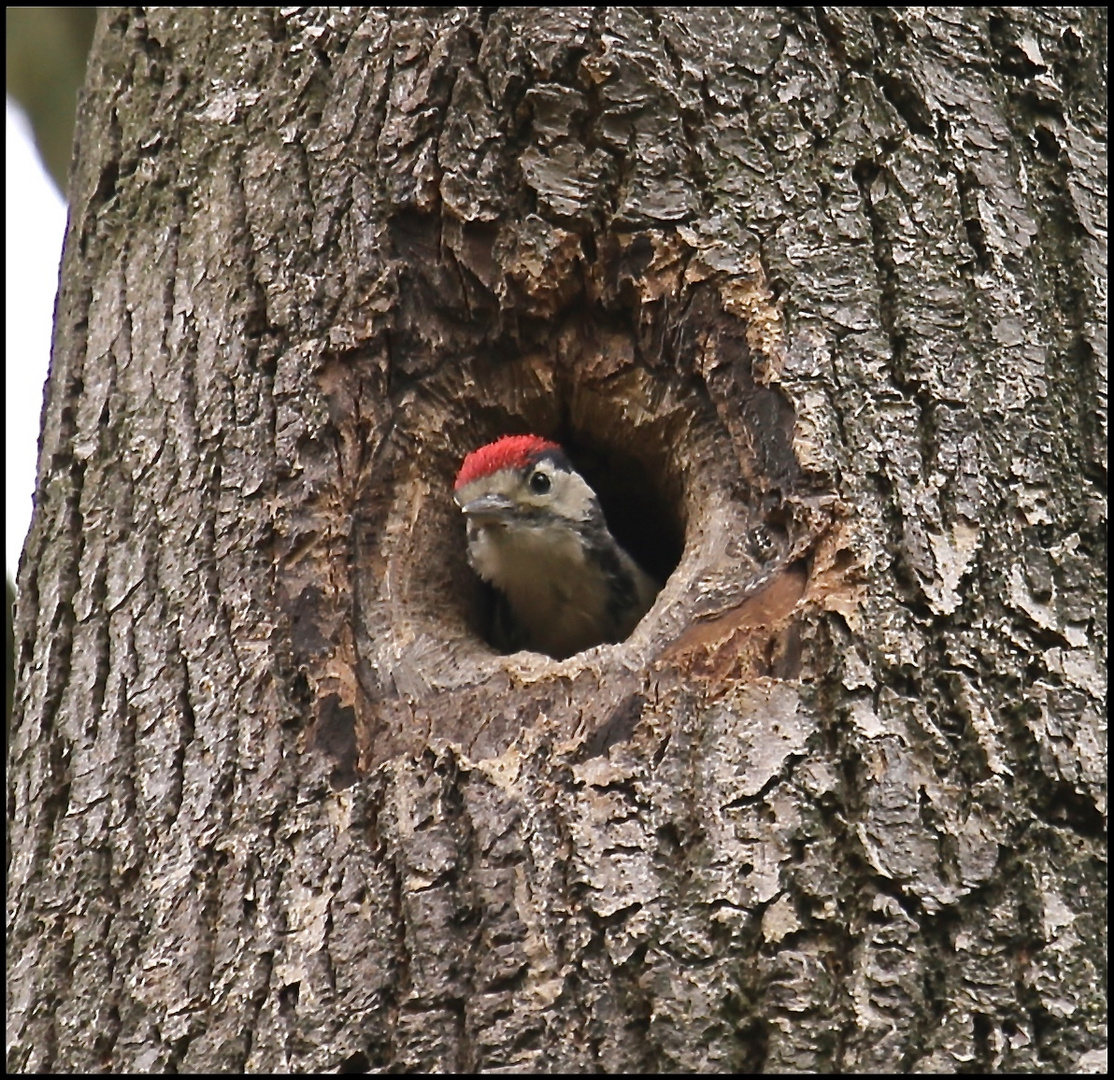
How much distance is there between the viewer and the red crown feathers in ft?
12.4

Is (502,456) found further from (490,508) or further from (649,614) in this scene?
(649,614)

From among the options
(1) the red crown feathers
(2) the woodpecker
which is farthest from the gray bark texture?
(2) the woodpecker

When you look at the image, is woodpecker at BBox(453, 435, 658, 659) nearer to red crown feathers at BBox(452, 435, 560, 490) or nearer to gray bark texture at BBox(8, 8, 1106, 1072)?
red crown feathers at BBox(452, 435, 560, 490)

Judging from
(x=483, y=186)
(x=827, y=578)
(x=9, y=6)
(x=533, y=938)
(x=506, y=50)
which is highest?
(x=9, y=6)

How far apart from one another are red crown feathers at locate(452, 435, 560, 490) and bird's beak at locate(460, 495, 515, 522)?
0.21 feet

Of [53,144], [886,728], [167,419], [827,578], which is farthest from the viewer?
[53,144]

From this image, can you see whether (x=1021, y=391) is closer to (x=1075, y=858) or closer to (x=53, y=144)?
(x=1075, y=858)

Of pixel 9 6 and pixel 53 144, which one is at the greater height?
pixel 9 6

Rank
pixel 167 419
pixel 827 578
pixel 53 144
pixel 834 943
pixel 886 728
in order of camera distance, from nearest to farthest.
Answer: pixel 834 943
pixel 886 728
pixel 827 578
pixel 167 419
pixel 53 144

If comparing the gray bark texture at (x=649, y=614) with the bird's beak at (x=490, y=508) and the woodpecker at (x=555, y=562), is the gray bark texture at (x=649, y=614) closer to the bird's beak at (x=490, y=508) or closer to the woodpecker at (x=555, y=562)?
the bird's beak at (x=490, y=508)

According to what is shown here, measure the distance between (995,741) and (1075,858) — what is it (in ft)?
0.77

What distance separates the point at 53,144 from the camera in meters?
6.22

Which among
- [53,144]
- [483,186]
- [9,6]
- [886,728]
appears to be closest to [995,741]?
[886,728]

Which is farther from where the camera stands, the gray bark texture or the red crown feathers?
the red crown feathers
